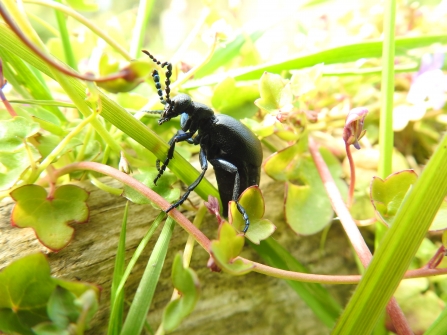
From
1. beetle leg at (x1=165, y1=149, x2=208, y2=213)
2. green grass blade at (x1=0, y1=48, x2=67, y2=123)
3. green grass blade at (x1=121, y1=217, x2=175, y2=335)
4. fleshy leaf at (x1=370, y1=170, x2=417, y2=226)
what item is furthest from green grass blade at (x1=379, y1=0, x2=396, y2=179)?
green grass blade at (x1=0, y1=48, x2=67, y2=123)

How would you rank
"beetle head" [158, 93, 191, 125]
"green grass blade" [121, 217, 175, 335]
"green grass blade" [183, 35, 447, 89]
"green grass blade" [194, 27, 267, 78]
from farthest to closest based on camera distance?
"green grass blade" [194, 27, 267, 78], "green grass blade" [183, 35, 447, 89], "beetle head" [158, 93, 191, 125], "green grass blade" [121, 217, 175, 335]

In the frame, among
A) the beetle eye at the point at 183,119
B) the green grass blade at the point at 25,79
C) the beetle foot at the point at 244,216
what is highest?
the green grass blade at the point at 25,79

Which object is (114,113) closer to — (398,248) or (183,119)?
(183,119)

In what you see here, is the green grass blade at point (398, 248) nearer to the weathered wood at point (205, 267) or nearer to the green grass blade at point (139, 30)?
the weathered wood at point (205, 267)

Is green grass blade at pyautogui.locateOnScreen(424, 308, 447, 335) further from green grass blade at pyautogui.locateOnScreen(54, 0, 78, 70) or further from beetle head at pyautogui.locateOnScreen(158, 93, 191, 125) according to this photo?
green grass blade at pyautogui.locateOnScreen(54, 0, 78, 70)

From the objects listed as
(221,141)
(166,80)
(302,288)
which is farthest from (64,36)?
(302,288)

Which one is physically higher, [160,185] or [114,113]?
[114,113]

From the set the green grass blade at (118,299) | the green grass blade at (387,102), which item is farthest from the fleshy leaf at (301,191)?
the green grass blade at (118,299)
